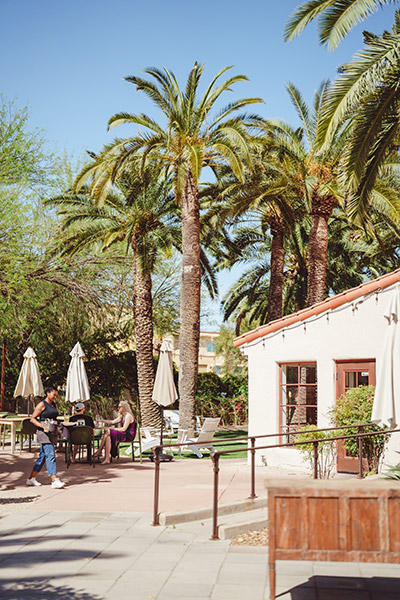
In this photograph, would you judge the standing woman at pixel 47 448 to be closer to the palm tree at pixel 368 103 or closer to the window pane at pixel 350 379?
the window pane at pixel 350 379

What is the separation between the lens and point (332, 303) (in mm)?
14602

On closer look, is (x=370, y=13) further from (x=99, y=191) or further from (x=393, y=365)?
(x=99, y=191)

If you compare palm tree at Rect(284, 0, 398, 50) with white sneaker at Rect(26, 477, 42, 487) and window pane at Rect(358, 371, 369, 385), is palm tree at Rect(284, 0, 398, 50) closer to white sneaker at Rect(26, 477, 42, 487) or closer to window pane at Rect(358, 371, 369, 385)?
window pane at Rect(358, 371, 369, 385)

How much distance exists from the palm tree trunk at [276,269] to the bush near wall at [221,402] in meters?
6.62

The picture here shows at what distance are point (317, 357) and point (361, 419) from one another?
96.3 inches

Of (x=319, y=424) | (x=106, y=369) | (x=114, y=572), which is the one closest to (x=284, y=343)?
(x=319, y=424)

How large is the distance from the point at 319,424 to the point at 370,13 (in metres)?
8.10

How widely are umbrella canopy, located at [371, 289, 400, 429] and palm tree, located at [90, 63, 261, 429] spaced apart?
1210 cm

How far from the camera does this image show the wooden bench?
5.54 metres

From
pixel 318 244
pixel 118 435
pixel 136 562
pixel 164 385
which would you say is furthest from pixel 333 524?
pixel 318 244

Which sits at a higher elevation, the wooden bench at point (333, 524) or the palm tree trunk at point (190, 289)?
the palm tree trunk at point (190, 289)

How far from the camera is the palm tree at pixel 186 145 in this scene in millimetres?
19609

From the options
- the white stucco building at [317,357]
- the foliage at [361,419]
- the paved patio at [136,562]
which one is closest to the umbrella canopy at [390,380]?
the paved patio at [136,562]

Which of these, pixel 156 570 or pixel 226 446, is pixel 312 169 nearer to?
pixel 226 446
